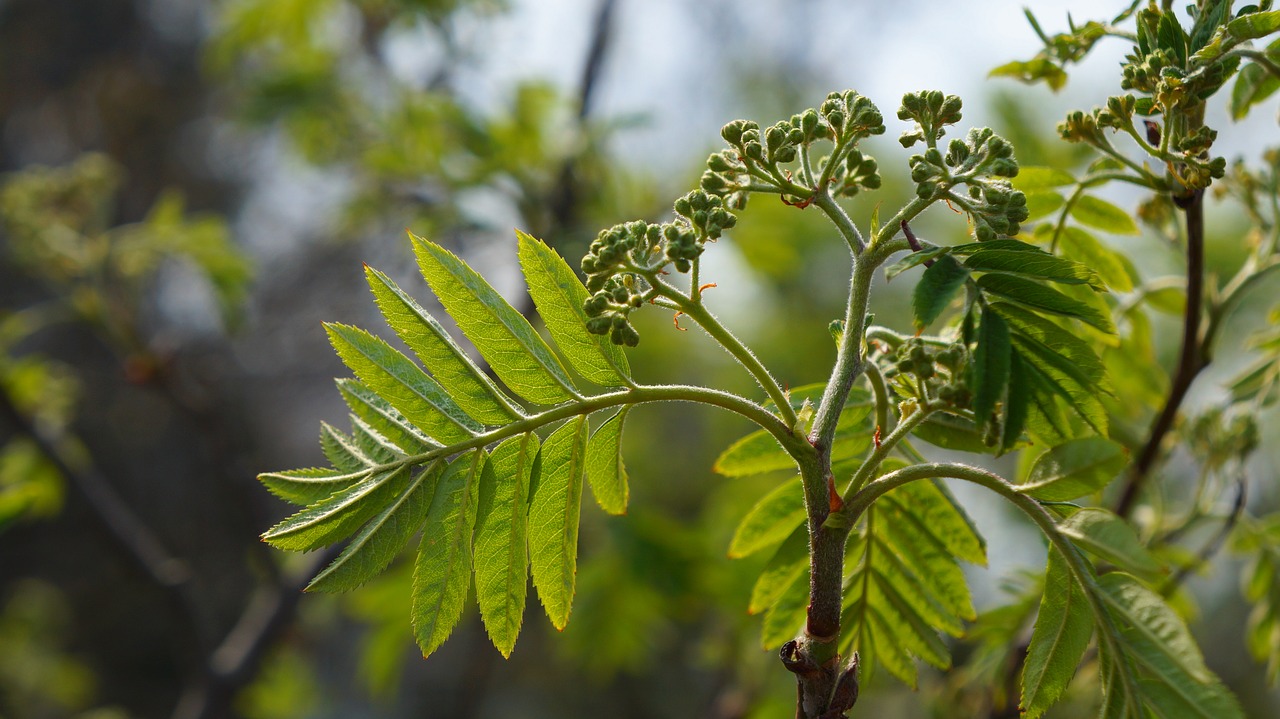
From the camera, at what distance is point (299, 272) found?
37.6ft

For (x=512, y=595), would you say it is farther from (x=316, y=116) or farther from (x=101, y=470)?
(x=101, y=470)

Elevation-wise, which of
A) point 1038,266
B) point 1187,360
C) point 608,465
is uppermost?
point 1038,266

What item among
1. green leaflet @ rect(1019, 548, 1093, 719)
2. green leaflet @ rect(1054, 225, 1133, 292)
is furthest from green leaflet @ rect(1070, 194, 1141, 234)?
green leaflet @ rect(1019, 548, 1093, 719)

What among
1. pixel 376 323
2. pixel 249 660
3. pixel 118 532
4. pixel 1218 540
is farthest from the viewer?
pixel 376 323

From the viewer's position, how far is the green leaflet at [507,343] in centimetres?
139

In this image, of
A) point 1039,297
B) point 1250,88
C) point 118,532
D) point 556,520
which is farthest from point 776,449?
point 118,532

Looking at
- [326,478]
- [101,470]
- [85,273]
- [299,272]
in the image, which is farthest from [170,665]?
[326,478]

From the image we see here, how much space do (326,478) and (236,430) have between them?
11.8 meters

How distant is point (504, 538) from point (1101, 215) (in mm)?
1277

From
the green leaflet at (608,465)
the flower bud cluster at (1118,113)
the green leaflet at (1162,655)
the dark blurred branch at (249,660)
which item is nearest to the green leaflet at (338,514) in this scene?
the green leaflet at (608,465)

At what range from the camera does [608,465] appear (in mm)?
1485

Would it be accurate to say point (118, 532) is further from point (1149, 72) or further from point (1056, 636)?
point (1149, 72)

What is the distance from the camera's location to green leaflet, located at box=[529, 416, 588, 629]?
4.48ft

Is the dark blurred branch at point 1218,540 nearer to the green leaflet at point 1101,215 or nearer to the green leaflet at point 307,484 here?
the green leaflet at point 1101,215
